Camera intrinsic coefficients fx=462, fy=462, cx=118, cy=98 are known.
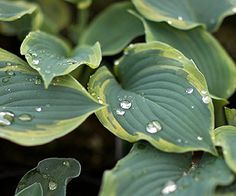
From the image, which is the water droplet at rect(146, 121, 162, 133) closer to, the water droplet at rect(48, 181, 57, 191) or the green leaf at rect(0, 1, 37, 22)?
the water droplet at rect(48, 181, 57, 191)

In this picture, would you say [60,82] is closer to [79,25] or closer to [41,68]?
[41,68]

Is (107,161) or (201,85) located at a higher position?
(201,85)

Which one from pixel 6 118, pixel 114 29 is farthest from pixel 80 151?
pixel 6 118

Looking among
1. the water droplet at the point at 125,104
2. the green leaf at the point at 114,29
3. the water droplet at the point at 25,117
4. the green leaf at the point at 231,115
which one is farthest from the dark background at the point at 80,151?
the water droplet at the point at 25,117

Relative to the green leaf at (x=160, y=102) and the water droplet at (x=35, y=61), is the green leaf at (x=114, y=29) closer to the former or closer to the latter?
the green leaf at (x=160, y=102)

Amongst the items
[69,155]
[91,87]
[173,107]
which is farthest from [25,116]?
[69,155]

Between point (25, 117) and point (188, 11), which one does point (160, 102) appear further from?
point (188, 11)
